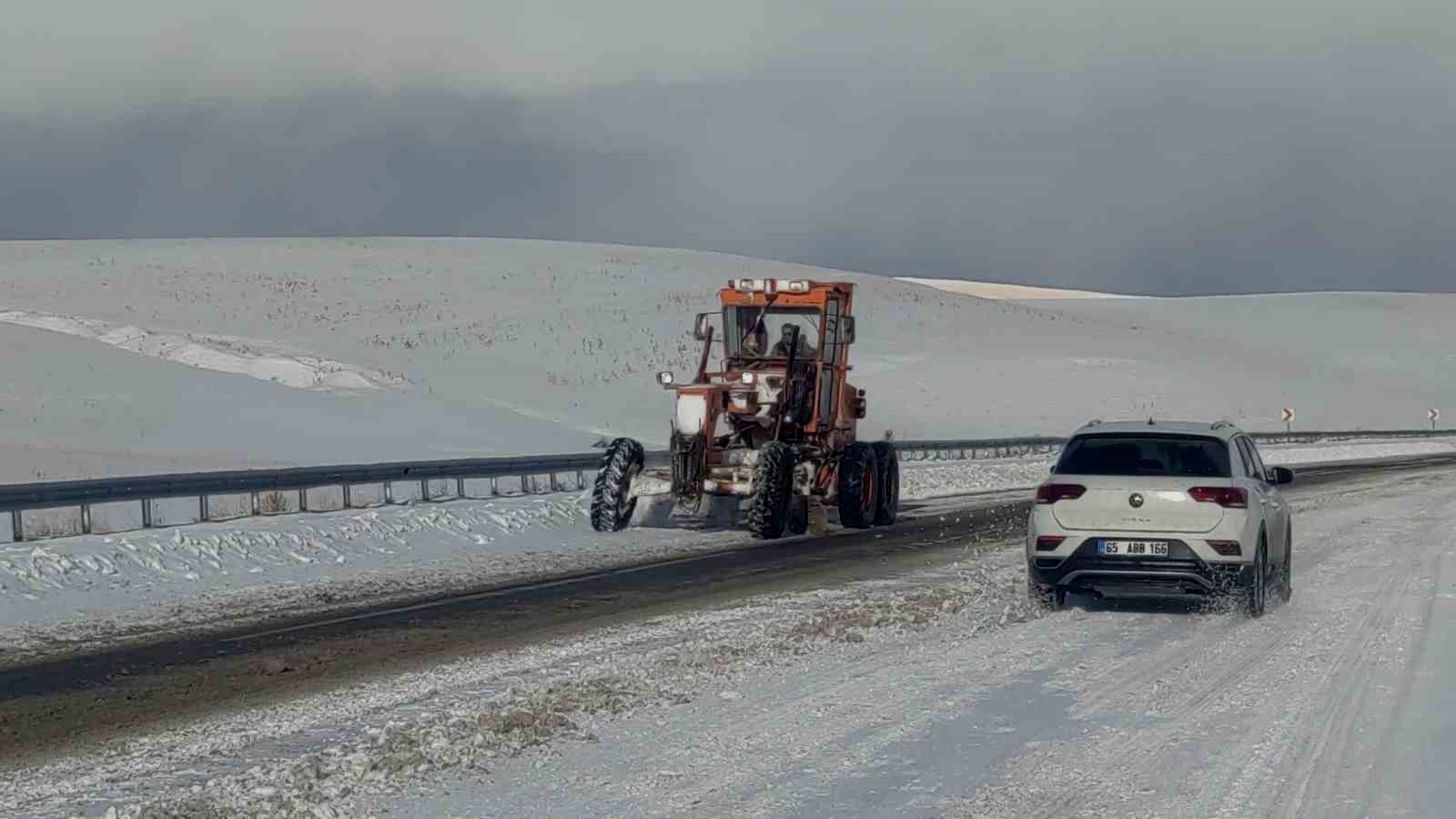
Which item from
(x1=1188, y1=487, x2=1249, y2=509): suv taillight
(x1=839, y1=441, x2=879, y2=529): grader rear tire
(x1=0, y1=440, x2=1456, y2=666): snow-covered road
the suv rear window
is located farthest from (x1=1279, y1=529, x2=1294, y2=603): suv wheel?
(x1=839, y1=441, x2=879, y2=529): grader rear tire

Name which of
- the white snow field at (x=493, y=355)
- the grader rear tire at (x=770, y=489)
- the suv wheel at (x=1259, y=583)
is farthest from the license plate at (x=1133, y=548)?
the white snow field at (x=493, y=355)

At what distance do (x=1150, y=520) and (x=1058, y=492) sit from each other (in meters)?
0.78

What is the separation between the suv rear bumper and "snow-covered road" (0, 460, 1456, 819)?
0.35m

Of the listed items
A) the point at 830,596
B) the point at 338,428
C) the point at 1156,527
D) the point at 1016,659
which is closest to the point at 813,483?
the point at 830,596

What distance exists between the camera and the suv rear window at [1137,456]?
14695 millimetres

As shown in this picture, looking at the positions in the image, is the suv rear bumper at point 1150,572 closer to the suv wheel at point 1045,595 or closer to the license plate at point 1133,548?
the license plate at point 1133,548

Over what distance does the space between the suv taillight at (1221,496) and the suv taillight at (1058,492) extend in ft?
2.88

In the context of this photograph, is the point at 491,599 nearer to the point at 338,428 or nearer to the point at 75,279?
the point at 338,428

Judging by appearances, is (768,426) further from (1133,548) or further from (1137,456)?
(1133,548)

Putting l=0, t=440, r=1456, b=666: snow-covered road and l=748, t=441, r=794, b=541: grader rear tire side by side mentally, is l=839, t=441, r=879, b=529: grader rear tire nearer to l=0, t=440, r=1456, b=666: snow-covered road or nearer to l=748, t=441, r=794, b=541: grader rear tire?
l=0, t=440, r=1456, b=666: snow-covered road

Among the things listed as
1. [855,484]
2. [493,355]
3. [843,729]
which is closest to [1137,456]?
[843,729]

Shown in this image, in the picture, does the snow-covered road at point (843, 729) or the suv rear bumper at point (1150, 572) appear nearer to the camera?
the snow-covered road at point (843, 729)

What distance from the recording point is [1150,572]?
46.7 feet

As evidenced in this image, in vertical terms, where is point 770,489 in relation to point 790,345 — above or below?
below
